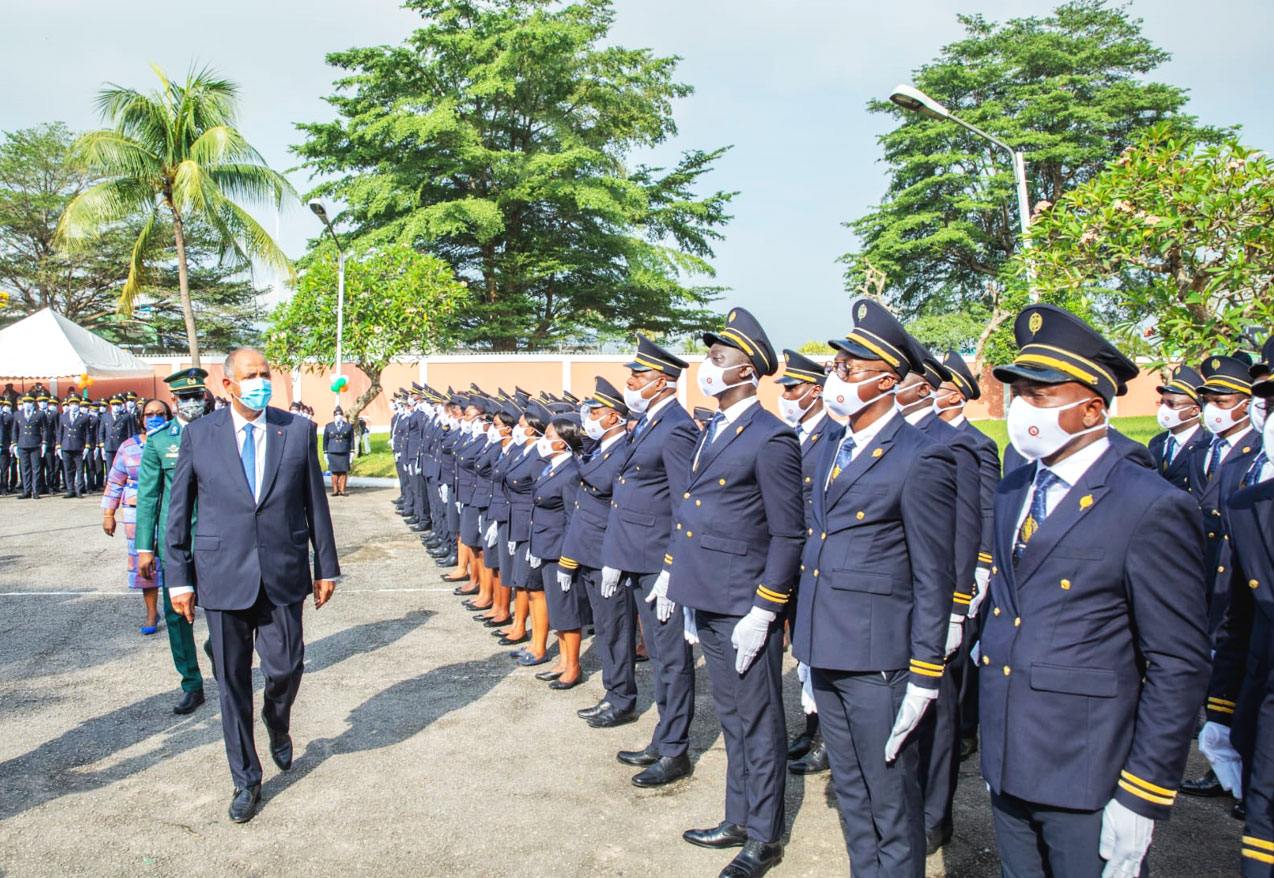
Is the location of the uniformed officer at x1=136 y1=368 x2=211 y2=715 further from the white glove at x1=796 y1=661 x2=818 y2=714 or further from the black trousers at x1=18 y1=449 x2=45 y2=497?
the black trousers at x1=18 y1=449 x2=45 y2=497

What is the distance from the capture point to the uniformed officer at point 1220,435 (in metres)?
5.00

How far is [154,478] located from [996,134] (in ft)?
128

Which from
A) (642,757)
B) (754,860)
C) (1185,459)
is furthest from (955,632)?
(1185,459)

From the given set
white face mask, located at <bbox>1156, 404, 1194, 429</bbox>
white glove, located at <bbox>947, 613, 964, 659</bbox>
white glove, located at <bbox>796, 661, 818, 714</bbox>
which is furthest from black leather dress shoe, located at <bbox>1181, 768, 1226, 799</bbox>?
white face mask, located at <bbox>1156, 404, 1194, 429</bbox>

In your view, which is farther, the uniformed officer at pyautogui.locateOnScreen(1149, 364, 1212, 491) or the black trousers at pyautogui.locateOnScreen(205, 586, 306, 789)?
the uniformed officer at pyautogui.locateOnScreen(1149, 364, 1212, 491)

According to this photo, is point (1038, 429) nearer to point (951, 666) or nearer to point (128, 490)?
point (951, 666)

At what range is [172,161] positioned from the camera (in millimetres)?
21047

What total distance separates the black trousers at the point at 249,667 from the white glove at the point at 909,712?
3172 mm

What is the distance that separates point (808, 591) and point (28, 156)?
48.7m

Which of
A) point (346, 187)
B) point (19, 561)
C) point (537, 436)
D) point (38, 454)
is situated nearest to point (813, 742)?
point (537, 436)

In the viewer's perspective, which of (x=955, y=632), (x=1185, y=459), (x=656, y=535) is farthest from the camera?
(x=1185, y=459)

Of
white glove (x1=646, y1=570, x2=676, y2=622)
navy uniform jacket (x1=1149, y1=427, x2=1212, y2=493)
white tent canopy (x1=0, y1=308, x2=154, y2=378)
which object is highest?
white tent canopy (x1=0, y1=308, x2=154, y2=378)

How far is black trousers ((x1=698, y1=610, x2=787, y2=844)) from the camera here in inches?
155

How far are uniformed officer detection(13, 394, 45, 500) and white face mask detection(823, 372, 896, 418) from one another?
19571 millimetres
